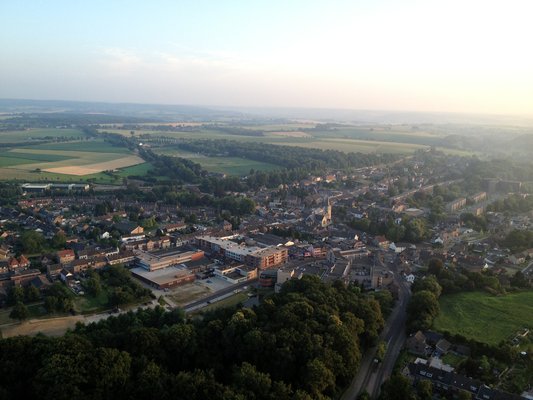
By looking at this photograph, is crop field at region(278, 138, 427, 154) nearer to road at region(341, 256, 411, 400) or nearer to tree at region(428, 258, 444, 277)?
tree at region(428, 258, 444, 277)

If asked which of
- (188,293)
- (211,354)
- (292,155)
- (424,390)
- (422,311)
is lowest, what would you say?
(188,293)

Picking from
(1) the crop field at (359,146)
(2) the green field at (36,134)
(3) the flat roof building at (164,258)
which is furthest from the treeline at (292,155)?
(3) the flat roof building at (164,258)

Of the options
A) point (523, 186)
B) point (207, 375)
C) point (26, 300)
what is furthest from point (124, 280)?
point (523, 186)

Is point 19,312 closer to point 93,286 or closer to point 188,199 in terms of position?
point 93,286

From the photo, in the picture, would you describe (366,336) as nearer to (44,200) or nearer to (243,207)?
(243,207)

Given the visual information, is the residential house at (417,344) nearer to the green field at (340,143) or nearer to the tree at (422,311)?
the tree at (422,311)

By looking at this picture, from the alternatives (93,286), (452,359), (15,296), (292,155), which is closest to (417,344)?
(452,359)
